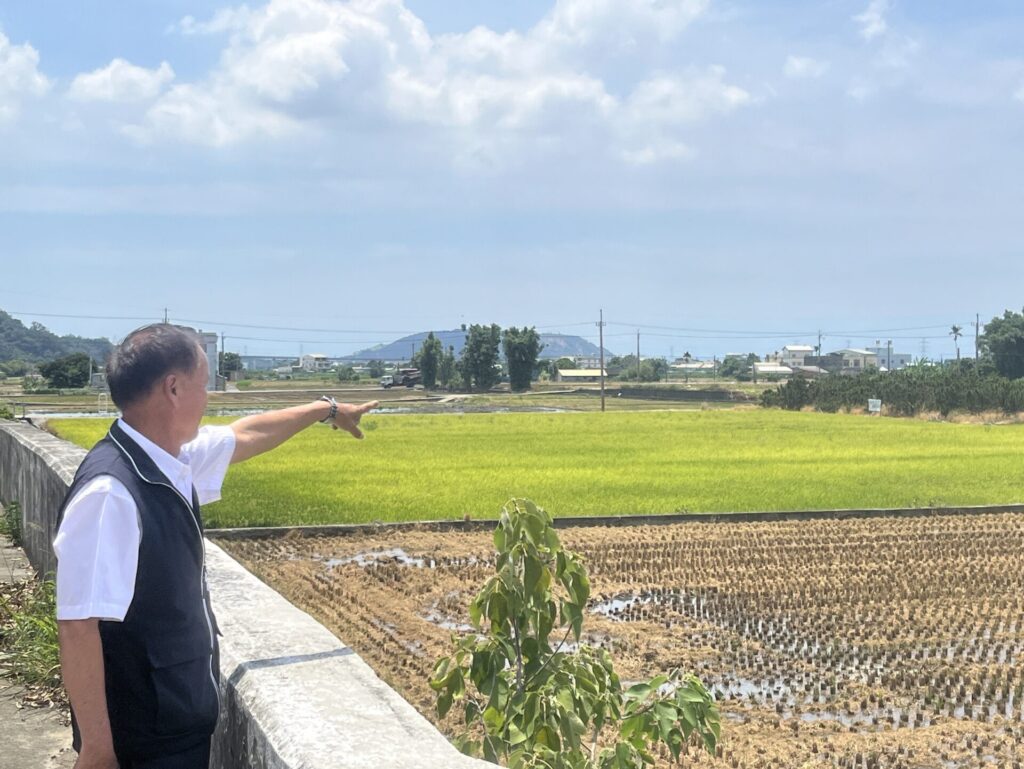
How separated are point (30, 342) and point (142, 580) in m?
198

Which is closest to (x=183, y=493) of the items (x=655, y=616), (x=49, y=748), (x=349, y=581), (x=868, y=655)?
(x=49, y=748)

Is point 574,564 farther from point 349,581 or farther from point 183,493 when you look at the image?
point 349,581

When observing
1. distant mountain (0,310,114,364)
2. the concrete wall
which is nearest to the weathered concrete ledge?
the concrete wall

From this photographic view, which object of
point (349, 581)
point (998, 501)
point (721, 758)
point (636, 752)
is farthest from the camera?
point (998, 501)

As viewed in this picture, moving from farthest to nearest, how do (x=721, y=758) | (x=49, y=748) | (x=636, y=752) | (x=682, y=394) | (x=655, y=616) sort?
(x=682, y=394), (x=655, y=616), (x=721, y=758), (x=49, y=748), (x=636, y=752)

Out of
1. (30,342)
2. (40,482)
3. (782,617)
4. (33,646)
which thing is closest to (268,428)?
(33,646)

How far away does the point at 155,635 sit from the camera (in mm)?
2188

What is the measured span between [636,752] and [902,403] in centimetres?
5147

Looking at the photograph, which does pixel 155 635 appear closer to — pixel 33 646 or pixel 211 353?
pixel 211 353

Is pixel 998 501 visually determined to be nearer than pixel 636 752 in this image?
No

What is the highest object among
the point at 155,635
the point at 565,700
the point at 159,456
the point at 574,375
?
the point at 574,375

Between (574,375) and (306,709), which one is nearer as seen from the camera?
(306,709)

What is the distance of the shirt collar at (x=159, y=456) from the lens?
231 centimetres

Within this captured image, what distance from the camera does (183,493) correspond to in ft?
7.79
